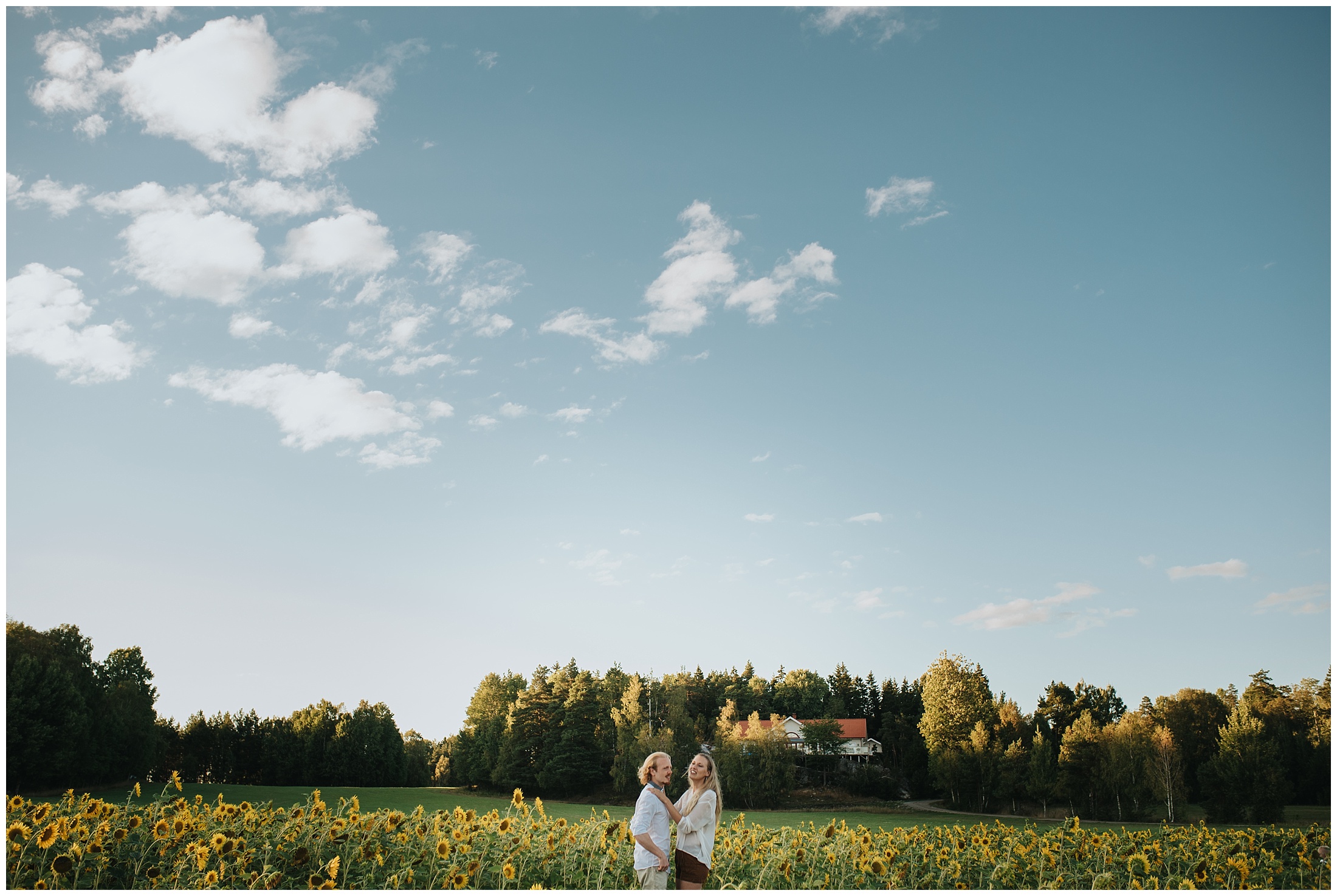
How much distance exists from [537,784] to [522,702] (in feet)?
15.6

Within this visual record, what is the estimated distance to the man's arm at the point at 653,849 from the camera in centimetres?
522

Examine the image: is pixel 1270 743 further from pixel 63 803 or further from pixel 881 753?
pixel 63 803

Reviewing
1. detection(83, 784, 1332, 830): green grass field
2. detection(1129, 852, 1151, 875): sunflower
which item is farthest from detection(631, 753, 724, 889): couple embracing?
detection(83, 784, 1332, 830): green grass field

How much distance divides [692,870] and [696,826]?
1.01 ft

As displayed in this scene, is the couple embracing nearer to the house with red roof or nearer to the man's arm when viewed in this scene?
the man's arm

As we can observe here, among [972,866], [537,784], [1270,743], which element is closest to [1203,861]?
[972,866]

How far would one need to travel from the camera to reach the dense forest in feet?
105

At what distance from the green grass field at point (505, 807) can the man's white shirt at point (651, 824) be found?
22200 mm

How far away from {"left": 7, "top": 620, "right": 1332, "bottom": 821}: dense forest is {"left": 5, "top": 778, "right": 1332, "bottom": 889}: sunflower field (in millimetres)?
25207

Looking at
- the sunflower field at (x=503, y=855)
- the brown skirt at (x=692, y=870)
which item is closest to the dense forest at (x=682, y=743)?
the sunflower field at (x=503, y=855)

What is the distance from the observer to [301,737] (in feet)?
159

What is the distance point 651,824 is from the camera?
532 cm

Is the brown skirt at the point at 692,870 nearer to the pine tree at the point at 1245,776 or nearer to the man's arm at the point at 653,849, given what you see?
the man's arm at the point at 653,849

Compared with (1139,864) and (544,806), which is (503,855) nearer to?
(1139,864)
